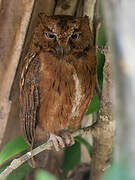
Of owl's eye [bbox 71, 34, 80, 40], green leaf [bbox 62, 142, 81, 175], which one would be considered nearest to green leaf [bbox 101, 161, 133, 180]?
owl's eye [bbox 71, 34, 80, 40]

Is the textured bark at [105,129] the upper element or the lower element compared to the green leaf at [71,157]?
upper

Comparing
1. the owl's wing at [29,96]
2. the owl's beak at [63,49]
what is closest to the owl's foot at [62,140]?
the owl's wing at [29,96]

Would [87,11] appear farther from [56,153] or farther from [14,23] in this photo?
[56,153]

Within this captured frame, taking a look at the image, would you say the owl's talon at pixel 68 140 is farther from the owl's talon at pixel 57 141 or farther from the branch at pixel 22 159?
the branch at pixel 22 159

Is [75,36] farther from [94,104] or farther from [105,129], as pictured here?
[105,129]

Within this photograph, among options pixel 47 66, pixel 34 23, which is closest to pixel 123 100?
pixel 47 66

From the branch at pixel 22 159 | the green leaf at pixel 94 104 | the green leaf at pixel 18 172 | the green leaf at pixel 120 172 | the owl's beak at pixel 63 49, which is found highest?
the owl's beak at pixel 63 49

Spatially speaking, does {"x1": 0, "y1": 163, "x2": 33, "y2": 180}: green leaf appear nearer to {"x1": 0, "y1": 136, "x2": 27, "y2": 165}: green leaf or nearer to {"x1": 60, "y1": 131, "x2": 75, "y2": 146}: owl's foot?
{"x1": 0, "y1": 136, "x2": 27, "y2": 165}: green leaf
